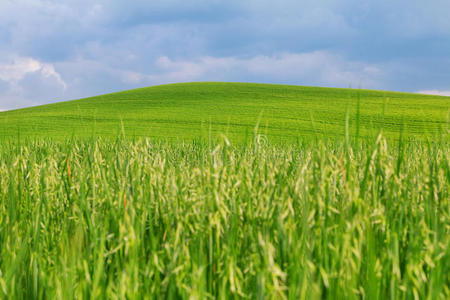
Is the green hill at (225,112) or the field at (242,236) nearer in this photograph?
the field at (242,236)

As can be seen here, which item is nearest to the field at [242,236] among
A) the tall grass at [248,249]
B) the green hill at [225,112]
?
the tall grass at [248,249]

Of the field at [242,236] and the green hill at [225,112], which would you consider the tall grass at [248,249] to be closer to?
the field at [242,236]

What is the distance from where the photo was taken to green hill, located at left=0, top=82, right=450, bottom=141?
19.1 meters

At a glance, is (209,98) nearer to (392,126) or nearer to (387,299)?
(392,126)

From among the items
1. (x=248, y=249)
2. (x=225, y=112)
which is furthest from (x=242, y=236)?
(x=225, y=112)

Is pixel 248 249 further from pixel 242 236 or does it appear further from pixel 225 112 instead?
pixel 225 112

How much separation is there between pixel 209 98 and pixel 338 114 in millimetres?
10997

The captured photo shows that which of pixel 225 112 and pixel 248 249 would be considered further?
pixel 225 112

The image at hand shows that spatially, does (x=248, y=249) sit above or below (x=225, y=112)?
above

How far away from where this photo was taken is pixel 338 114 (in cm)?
2330

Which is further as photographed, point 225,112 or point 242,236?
point 225,112

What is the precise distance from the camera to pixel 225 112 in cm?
2411

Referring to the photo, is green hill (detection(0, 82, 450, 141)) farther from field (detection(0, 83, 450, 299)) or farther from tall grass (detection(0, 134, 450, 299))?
tall grass (detection(0, 134, 450, 299))

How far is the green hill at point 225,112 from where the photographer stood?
62.7 ft
